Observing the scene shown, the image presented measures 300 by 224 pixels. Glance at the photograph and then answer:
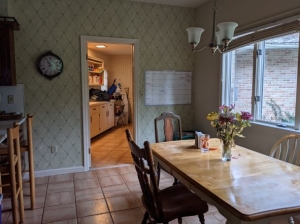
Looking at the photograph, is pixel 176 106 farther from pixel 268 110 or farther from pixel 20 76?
pixel 20 76

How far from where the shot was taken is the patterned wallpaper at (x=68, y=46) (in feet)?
11.0

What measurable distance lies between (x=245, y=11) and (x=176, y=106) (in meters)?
1.82

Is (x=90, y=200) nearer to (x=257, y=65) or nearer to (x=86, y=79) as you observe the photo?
(x=86, y=79)

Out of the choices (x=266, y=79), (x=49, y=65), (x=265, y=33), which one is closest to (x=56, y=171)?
(x=49, y=65)

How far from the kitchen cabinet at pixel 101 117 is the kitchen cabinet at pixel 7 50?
7.93ft

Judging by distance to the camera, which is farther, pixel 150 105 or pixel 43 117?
pixel 150 105

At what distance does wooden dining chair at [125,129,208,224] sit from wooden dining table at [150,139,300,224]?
0.22 metres

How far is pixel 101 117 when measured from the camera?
615cm

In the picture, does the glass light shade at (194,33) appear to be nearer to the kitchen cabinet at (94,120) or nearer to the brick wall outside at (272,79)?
the brick wall outside at (272,79)

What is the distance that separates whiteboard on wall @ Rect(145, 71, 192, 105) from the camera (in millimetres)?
4027

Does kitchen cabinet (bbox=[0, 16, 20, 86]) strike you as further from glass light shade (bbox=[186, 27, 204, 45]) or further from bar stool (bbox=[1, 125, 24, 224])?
glass light shade (bbox=[186, 27, 204, 45])

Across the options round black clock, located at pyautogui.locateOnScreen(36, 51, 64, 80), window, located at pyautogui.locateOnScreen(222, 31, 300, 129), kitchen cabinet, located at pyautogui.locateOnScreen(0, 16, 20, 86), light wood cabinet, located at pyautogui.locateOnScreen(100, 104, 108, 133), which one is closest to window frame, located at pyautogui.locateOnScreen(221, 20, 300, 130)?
window, located at pyautogui.locateOnScreen(222, 31, 300, 129)

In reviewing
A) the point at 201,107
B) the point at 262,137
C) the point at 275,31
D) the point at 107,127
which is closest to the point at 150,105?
the point at 201,107

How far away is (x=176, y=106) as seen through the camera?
423cm
